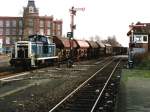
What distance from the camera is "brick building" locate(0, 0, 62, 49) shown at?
15738 cm

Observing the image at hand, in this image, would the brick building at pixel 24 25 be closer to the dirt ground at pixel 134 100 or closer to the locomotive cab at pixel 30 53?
the locomotive cab at pixel 30 53

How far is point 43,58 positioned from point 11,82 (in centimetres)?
1631

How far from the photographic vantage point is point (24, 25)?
15462cm

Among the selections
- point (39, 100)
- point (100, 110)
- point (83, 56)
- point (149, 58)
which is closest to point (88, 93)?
point (39, 100)

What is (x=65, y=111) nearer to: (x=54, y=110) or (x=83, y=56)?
(x=54, y=110)

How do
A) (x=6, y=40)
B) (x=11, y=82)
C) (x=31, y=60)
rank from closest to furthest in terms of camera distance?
(x=11, y=82), (x=31, y=60), (x=6, y=40)

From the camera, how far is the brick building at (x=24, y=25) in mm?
157375

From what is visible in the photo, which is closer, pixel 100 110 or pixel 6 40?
pixel 100 110

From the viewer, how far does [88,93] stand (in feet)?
70.5

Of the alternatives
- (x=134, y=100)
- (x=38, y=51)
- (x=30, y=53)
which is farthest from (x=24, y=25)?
(x=134, y=100)

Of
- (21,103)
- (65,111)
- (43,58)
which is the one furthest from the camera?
(43,58)

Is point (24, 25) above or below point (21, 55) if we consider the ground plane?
above

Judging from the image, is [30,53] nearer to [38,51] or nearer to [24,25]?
[38,51]

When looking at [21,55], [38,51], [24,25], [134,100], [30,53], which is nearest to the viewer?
[134,100]
